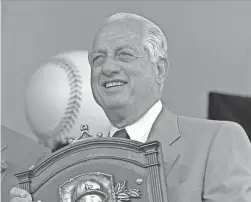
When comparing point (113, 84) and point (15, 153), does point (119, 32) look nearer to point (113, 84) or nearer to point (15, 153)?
point (113, 84)

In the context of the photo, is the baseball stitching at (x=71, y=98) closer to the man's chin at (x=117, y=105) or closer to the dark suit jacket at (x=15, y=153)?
the dark suit jacket at (x=15, y=153)

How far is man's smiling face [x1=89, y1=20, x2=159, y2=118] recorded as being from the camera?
3.42 feet

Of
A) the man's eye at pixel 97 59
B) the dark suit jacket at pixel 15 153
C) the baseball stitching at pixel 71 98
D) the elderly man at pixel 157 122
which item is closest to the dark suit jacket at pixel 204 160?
the elderly man at pixel 157 122

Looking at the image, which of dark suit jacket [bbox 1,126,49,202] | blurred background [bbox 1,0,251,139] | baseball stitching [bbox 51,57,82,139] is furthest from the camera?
blurred background [bbox 1,0,251,139]

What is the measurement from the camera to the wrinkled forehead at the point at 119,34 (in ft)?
3.46

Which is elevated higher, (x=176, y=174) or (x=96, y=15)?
(x=96, y=15)

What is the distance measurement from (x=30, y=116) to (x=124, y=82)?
0.76 meters

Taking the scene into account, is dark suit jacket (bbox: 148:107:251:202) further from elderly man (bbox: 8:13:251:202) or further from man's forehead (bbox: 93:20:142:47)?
man's forehead (bbox: 93:20:142:47)

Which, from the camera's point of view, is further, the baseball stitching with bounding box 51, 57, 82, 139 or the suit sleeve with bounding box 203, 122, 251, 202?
the baseball stitching with bounding box 51, 57, 82, 139

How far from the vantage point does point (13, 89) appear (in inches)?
79.7

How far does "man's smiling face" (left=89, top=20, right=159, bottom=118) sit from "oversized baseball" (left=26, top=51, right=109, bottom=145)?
59 centimetres

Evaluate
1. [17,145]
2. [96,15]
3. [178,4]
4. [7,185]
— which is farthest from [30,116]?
[178,4]

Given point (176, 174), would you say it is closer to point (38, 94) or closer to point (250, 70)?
point (38, 94)

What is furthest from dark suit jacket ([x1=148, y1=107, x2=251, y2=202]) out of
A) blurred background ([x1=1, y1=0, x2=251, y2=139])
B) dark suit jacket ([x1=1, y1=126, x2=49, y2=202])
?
blurred background ([x1=1, y1=0, x2=251, y2=139])
